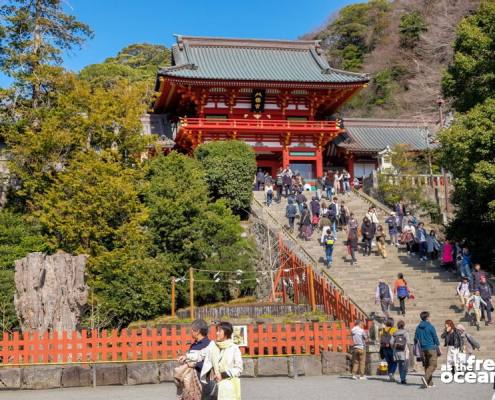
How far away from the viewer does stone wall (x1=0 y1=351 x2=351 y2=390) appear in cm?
1064

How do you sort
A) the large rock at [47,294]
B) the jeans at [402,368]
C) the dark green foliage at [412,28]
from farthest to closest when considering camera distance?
the dark green foliage at [412,28], the large rock at [47,294], the jeans at [402,368]

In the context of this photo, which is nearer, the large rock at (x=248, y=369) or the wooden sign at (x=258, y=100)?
the large rock at (x=248, y=369)

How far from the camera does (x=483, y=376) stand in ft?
33.5

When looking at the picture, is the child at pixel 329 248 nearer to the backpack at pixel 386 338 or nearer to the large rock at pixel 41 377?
the backpack at pixel 386 338

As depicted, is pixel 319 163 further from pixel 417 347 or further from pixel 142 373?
pixel 417 347

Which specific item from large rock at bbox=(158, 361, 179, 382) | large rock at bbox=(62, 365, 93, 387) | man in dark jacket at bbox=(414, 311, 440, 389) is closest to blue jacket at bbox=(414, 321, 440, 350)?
man in dark jacket at bbox=(414, 311, 440, 389)

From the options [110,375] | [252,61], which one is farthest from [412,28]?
[110,375]

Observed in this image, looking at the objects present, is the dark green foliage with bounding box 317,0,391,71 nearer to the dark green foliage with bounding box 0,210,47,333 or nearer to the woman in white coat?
the dark green foliage with bounding box 0,210,47,333

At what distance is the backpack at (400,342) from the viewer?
31.8 ft

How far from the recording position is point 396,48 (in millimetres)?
56156

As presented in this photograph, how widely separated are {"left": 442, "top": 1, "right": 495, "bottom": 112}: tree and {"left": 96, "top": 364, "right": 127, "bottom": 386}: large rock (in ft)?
43.6

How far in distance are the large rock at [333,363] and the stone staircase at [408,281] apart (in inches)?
94.3

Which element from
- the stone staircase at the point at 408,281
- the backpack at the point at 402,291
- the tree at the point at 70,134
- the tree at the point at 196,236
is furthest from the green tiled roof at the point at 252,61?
the backpack at the point at 402,291

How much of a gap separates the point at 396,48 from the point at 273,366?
50.2 meters
